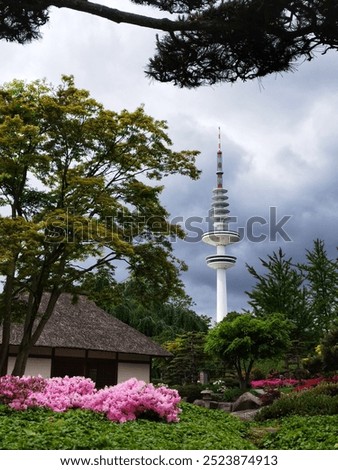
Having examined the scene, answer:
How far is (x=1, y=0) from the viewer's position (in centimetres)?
855

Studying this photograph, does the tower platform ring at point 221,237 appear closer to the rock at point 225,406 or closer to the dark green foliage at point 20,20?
the rock at point 225,406

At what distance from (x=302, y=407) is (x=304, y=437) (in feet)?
15.7

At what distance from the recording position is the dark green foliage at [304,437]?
8.91m

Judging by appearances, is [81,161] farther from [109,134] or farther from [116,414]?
[116,414]

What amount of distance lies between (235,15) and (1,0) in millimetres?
3343

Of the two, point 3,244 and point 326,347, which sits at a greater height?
point 3,244

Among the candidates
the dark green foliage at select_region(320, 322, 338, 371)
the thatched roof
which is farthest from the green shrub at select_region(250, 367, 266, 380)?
the dark green foliage at select_region(320, 322, 338, 371)

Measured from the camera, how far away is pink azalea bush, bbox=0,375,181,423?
35.1 ft

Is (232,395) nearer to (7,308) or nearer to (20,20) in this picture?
(7,308)

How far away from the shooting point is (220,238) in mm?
75688

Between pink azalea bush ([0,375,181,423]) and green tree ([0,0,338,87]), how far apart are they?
558 cm

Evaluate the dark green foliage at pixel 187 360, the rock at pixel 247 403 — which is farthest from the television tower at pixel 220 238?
the rock at pixel 247 403
